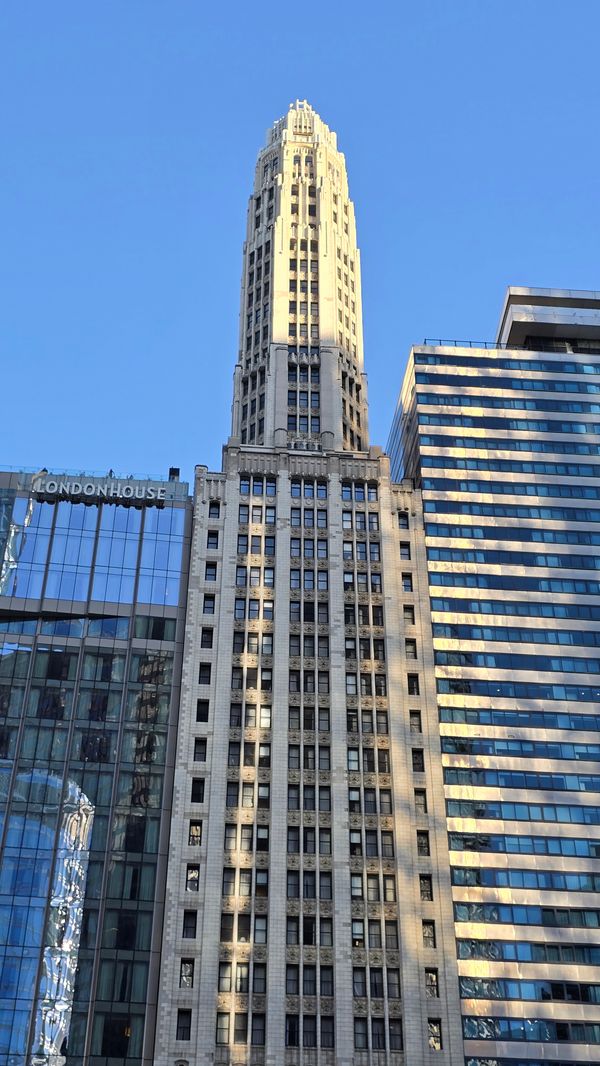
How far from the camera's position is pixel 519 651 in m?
104

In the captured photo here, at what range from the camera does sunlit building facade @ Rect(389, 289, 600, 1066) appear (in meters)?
88.1

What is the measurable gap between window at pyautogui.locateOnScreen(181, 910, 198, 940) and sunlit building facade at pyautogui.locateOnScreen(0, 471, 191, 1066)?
7.28 feet

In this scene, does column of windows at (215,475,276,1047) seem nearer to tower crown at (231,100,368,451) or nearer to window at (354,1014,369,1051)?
window at (354,1014,369,1051)

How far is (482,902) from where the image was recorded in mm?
90812

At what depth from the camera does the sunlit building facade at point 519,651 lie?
88125 mm

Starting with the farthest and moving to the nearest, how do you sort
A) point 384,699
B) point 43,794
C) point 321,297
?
point 321,297 < point 384,699 < point 43,794

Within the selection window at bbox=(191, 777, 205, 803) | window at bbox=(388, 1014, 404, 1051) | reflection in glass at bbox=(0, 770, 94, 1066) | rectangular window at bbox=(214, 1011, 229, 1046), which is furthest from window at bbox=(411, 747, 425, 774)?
reflection in glass at bbox=(0, 770, 94, 1066)

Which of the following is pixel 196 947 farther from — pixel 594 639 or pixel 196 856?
pixel 594 639

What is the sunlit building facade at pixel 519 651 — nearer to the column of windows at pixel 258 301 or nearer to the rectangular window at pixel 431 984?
the rectangular window at pixel 431 984

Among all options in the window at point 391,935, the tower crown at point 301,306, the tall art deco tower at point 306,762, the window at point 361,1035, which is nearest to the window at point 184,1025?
the tall art deco tower at point 306,762

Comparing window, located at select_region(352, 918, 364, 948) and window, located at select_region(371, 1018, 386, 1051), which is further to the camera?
window, located at select_region(352, 918, 364, 948)

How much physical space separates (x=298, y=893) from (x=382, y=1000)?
1022 centimetres

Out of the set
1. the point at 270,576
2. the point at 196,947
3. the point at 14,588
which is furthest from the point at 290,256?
the point at 196,947

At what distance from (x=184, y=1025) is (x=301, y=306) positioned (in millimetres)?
77974
